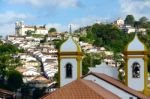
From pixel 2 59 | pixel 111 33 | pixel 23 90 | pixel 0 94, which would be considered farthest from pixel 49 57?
pixel 0 94

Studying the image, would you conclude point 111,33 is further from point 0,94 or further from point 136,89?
point 0,94

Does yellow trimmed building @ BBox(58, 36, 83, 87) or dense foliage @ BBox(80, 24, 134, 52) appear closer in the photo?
A: yellow trimmed building @ BBox(58, 36, 83, 87)

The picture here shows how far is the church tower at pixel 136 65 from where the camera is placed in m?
42.8

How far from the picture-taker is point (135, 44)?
43.2 m

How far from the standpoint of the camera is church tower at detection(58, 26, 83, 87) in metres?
41.7

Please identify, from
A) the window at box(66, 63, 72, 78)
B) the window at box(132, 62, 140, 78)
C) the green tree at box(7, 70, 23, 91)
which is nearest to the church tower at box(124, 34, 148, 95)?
the window at box(132, 62, 140, 78)

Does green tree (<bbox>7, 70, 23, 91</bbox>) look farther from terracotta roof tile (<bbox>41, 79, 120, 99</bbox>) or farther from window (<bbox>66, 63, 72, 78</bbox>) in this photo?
terracotta roof tile (<bbox>41, 79, 120, 99</bbox>)

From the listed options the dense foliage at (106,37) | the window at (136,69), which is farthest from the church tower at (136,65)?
the dense foliage at (106,37)

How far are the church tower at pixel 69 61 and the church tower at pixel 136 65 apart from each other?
3.05 metres

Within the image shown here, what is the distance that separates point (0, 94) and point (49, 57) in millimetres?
141373

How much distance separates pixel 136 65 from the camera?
4325 cm

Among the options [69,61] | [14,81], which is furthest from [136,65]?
[14,81]

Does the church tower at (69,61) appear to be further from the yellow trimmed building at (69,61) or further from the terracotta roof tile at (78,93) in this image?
the terracotta roof tile at (78,93)

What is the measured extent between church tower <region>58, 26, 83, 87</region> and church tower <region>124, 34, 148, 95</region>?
305 centimetres
